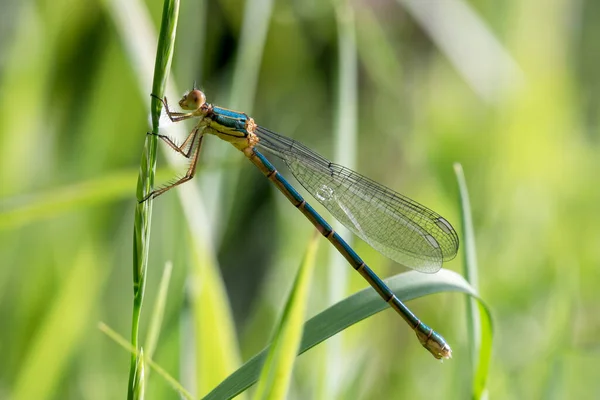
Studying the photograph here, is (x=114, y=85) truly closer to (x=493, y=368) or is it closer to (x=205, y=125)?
(x=205, y=125)

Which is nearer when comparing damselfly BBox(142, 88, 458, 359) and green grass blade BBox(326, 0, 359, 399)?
green grass blade BBox(326, 0, 359, 399)

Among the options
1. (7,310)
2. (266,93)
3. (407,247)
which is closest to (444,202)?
(407,247)

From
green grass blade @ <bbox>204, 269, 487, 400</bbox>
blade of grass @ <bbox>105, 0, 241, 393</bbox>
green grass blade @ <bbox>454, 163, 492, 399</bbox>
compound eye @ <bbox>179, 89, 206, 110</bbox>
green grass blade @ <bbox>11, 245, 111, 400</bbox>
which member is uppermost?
compound eye @ <bbox>179, 89, 206, 110</bbox>

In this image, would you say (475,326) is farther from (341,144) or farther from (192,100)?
(192,100)

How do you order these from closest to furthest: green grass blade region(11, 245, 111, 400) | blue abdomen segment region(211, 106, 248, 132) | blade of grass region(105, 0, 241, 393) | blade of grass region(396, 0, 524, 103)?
blade of grass region(105, 0, 241, 393), green grass blade region(11, 245, 111, 400), blue abdomen segment region(211, 106, 248, 132), blade of grass region(396, 0, 524, 103)

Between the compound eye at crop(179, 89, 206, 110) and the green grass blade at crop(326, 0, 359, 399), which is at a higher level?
the compound eye at crop(179, 89, 206, 110)

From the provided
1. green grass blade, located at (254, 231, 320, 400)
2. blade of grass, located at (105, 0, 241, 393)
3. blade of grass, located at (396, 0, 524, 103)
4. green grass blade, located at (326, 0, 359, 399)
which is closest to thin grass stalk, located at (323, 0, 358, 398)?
green grass blade, located at (326, 0, 359, 399)

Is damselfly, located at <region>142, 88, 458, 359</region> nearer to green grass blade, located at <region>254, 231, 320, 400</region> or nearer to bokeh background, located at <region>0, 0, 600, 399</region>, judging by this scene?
bokeh background, located at <region>0, 0, 600, 399</region>
